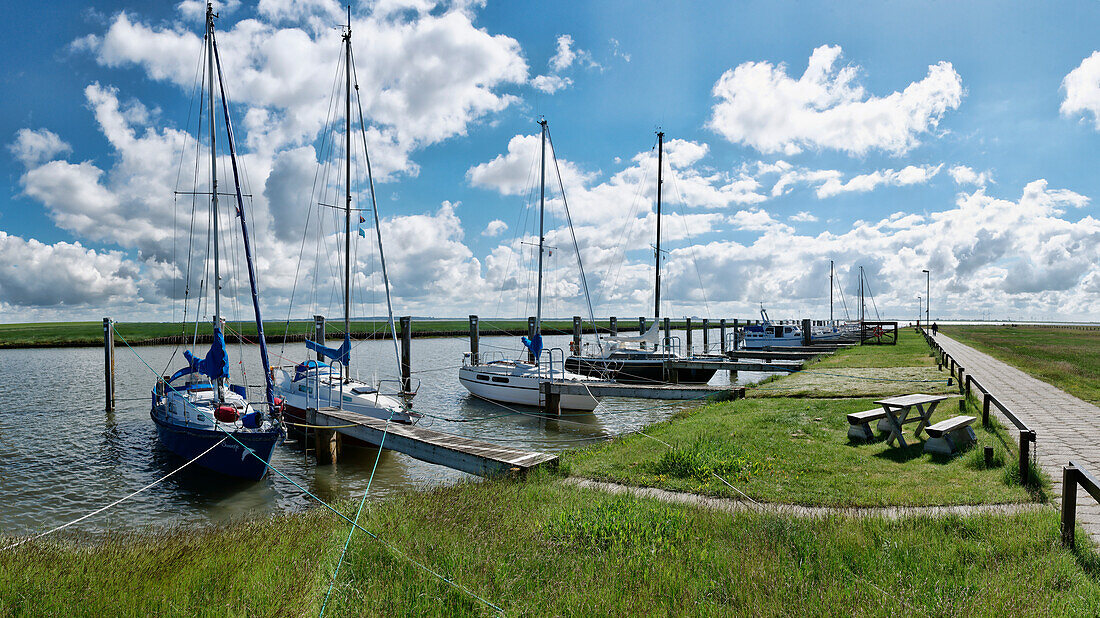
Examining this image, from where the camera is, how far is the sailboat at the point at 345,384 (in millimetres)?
17406

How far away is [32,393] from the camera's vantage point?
3069 cm

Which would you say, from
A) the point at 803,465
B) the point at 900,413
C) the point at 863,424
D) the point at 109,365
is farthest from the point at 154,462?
the point at 900,413

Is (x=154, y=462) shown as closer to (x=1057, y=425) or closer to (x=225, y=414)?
(x=225, y=414)

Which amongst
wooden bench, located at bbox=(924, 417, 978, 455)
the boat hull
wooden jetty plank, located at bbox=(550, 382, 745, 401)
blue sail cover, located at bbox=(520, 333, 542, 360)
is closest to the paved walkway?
wooden bench, located at bbox=(924, 417, 978, 455)

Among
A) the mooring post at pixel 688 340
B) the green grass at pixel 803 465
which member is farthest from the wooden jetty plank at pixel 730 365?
the green grass at pixel 803 465

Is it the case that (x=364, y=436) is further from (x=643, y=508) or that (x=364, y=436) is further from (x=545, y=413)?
(x=545, y=413)

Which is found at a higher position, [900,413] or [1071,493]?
[1071,493]

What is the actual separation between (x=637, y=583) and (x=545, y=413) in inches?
706

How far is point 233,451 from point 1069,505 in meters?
15.3

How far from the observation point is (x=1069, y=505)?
18.0 feet

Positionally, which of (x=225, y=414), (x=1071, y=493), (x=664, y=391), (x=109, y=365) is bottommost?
(x=664, y=391)

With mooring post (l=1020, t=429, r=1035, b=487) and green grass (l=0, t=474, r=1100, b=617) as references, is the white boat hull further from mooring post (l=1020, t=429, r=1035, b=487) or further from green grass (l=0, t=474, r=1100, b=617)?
green grass (l=0, t=474, r=1100, b=617)

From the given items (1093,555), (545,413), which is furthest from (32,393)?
(1093,555)

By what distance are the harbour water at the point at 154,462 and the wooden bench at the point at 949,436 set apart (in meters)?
8.41
